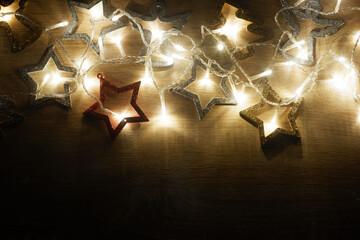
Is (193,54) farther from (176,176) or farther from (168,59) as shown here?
(176,176)

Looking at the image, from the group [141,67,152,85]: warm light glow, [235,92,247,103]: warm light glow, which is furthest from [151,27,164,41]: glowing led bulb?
[235,92,247,103]: warm light glow

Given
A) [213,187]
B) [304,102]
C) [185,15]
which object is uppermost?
[185,15]

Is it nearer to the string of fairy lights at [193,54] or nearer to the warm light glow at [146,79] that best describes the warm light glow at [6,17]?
the string of fairy lights at [193,54]

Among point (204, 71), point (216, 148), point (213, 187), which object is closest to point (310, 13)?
point (204, 71)

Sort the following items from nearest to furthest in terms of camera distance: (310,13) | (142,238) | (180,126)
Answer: (142,238) < (180,126) < (310,13)

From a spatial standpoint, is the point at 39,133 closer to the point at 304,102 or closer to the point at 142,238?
the point at 142,238

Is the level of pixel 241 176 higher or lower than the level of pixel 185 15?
lower
